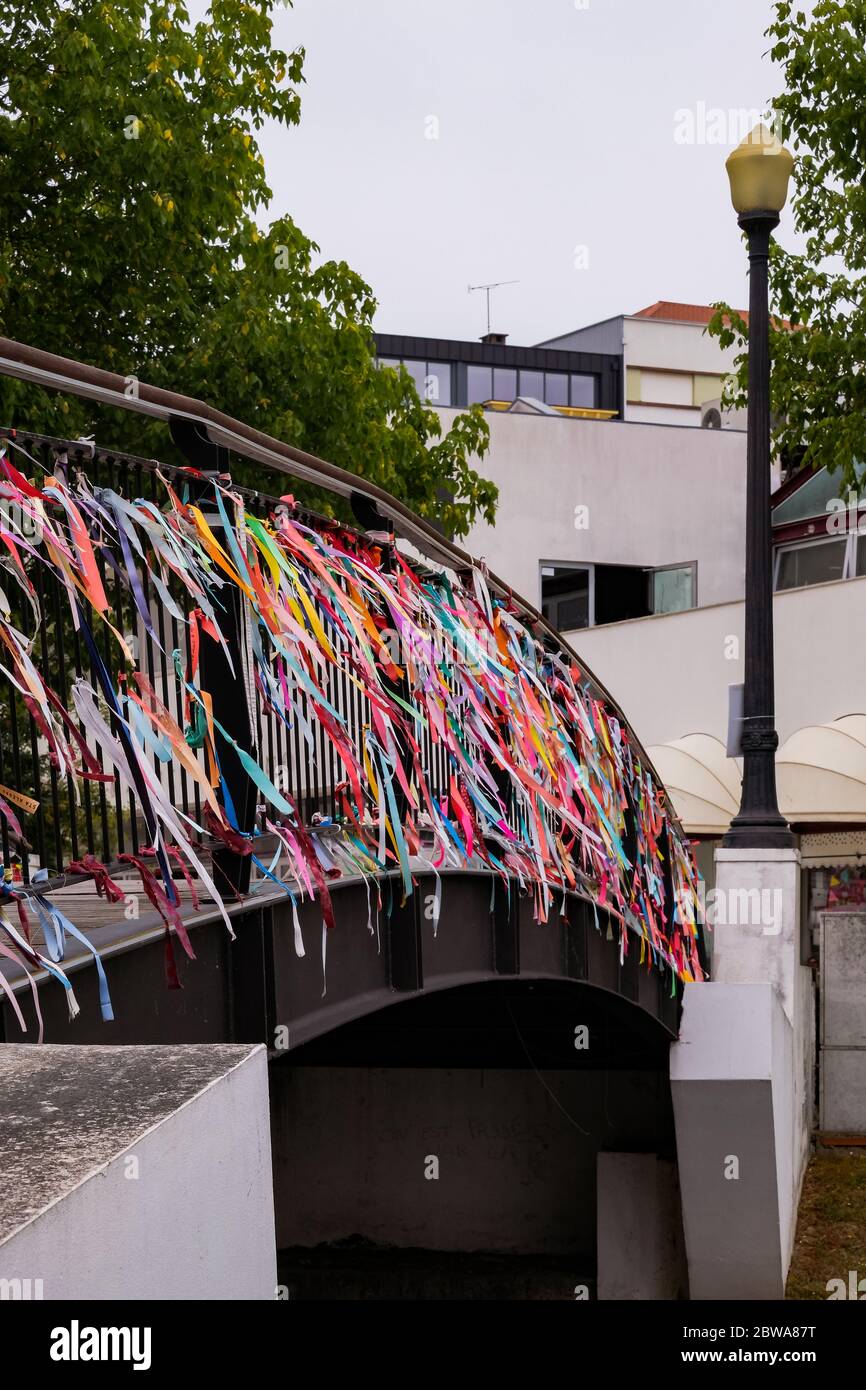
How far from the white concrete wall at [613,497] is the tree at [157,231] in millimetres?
13592

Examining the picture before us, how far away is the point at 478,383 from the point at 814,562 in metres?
21.7

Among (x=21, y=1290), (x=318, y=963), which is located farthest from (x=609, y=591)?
(x=21, y=1290)

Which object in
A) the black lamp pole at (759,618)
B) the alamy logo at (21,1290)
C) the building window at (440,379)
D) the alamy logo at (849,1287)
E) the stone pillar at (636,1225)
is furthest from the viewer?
the building window at (440,379)

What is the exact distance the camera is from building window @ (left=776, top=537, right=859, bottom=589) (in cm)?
2512

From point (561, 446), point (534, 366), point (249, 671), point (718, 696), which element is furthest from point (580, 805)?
point (534, 366)

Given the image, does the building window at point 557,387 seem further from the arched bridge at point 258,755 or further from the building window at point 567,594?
the arched bridge at point 258,755

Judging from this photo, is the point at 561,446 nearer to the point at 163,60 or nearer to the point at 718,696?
the point at 718,696

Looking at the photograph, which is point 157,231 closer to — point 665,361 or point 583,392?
point 583,392

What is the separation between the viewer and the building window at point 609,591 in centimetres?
2947

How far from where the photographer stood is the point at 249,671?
5379 mm

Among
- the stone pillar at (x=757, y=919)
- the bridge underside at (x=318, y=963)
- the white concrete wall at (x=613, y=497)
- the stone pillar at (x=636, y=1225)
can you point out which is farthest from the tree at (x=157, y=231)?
the white concrete wall at (x=613, y=497)

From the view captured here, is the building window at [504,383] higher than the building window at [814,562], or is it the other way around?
the building window at [504,383]

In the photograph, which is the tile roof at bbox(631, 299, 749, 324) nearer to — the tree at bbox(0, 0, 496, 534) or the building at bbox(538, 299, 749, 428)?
the building at bbox(538, 299, 749, 428)
